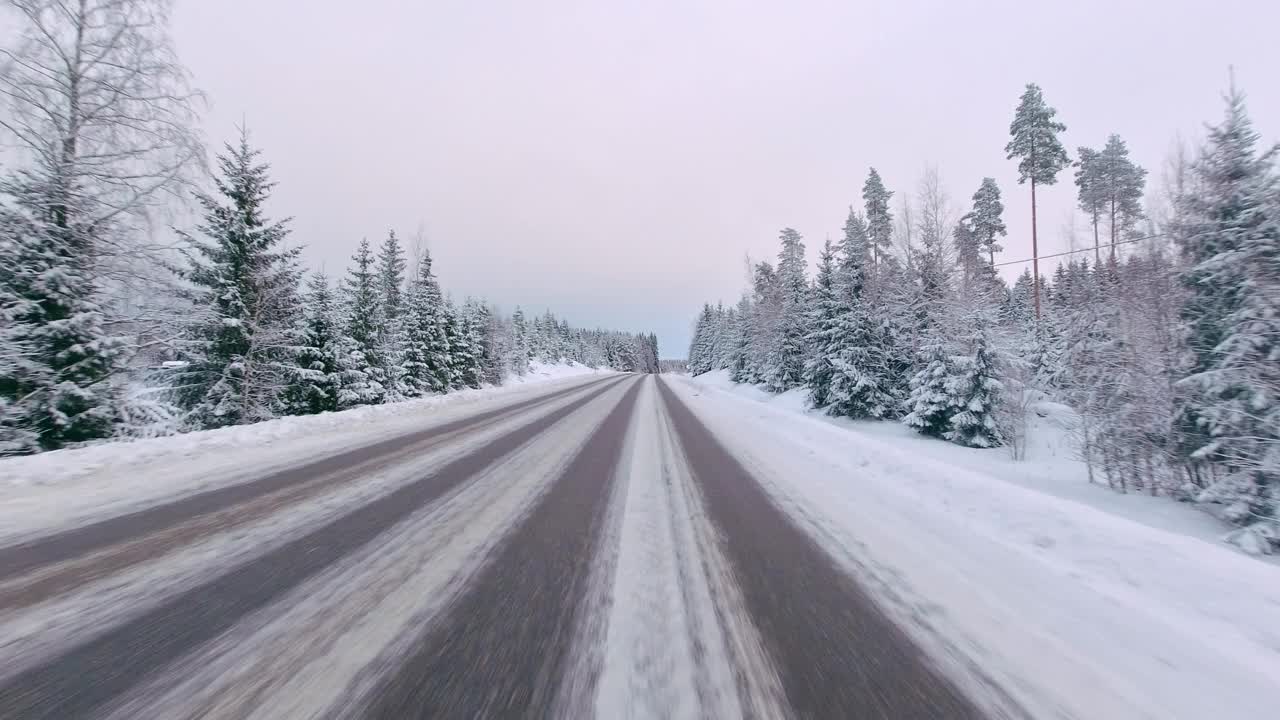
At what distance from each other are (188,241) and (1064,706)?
50.9 ft

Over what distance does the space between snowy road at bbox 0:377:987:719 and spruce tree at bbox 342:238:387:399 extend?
1496cm

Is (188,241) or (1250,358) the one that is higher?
(188,241)

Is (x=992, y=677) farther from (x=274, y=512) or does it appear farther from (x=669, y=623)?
(x=274, y=512)

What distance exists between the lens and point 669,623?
7.19 feet

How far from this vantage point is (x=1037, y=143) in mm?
24031

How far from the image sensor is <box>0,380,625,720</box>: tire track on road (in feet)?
4.96

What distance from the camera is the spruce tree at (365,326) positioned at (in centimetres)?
1753

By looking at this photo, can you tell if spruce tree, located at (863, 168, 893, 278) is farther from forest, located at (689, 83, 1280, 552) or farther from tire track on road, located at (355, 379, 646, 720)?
tire track on road, located at (355, 379, 646, 720)

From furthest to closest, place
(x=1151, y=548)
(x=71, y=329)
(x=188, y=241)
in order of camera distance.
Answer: (x=188, y=241)
(x=71, y=329)
(x=1151, y=548)

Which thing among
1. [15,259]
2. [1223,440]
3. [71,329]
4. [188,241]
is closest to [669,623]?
[1223,440]

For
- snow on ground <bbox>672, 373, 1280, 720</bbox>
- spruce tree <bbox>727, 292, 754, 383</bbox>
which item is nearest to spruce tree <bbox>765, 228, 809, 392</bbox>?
spruce tree <bbox>727, 292, 754, 383</bbox>

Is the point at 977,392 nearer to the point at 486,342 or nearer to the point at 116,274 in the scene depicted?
the point at 116,274

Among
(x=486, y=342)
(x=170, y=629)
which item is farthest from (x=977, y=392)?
(x=486, y=342)

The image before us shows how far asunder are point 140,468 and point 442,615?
5.77 meters
